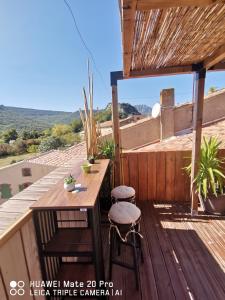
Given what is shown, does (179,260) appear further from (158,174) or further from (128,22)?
(128,22)

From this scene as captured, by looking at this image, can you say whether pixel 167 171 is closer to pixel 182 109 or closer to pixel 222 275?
pixel 222 275

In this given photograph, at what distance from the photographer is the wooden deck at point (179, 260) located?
169cm

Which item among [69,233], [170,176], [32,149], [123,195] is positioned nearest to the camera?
[69,233]

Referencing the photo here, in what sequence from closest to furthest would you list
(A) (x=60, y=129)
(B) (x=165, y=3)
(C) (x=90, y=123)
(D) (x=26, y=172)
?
1. (B) (x=165, y=3)
2. (C) (x=90, y=123)
3. (D) (x=26, y=172)
4. (A) (x=60, y=129)

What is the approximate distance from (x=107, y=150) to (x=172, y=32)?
72.6 inches

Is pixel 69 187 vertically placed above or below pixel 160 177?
above

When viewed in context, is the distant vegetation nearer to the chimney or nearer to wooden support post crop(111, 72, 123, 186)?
the chimney

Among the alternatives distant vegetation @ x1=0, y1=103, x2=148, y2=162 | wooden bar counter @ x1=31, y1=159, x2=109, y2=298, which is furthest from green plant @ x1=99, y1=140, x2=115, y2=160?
distant vegetation @ x1=0, y1=103, x2=148, y2=162

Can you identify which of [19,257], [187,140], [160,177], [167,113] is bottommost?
[160,177]

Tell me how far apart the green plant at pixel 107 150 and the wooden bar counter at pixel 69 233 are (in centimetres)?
83

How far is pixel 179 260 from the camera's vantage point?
2039mm

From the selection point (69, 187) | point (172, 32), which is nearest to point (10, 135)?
point (69, 187)

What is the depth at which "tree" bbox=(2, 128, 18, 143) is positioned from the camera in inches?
640

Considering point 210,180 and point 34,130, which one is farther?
point 34,130
